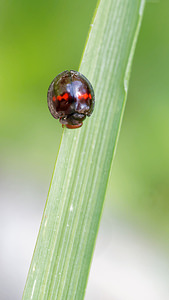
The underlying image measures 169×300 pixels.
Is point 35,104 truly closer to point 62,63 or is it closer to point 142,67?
point 62,63

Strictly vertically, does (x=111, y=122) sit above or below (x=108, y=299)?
above

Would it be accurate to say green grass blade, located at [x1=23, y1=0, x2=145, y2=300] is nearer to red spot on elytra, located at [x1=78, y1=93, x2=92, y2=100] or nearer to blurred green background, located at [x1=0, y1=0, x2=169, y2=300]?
red spot on elytra, located at [x1=78, y1=93, x2=92, y2=100]

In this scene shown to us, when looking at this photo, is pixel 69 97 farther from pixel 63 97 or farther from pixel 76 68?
pixel 76 68

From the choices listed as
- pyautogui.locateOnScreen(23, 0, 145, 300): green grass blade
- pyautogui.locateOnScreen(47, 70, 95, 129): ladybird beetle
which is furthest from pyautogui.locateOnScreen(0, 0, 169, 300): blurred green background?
pyautogui.locateOnScreen(23, 0, 145, 300): green grass blade

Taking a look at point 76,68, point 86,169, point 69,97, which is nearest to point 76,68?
point 76,68

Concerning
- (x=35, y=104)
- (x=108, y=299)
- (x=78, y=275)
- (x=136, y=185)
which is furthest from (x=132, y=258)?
(x=78, y=275)

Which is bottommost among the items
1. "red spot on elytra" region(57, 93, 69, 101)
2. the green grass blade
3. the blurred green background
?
the green grass blade

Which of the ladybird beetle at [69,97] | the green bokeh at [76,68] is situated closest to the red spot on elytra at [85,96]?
the ladybird beetle at [69,97]
